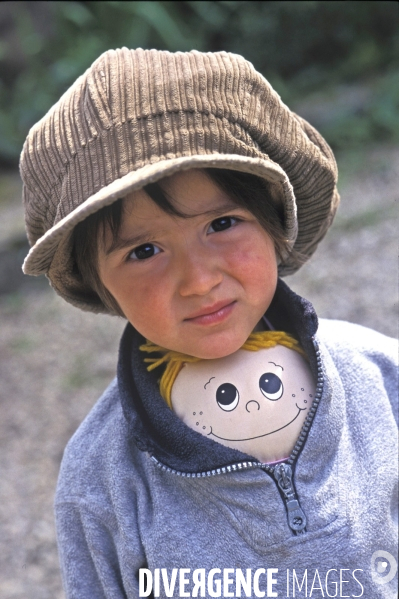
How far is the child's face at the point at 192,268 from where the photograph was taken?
3.68 feet

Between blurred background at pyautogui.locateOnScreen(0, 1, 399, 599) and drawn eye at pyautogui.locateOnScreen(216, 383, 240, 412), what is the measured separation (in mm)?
1237

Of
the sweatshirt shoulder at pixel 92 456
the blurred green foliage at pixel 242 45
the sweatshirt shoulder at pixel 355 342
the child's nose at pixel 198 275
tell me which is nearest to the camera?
the child's nose at pixel 198 275

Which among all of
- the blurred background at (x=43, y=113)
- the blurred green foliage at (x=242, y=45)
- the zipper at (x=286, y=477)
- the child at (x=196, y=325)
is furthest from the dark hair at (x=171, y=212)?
the blurred green foliage at (x=242, y=45)

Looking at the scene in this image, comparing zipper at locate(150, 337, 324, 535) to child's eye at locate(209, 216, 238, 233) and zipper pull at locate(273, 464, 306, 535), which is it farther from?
child's eye at locate(209, 216, 238, 233)

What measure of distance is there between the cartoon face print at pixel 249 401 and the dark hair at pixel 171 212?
0.23 meters

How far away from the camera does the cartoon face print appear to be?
1.21m

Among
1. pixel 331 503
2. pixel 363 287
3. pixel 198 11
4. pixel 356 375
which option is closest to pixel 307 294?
pixel 363 287

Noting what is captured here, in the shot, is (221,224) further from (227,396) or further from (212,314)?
(227,396)

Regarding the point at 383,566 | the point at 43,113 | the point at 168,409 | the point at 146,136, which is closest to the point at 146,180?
the point at 146,136

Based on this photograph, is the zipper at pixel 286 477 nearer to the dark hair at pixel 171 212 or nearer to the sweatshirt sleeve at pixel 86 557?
the sweatshirt sleeve at pixel 86 557

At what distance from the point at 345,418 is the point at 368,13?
14.6ft

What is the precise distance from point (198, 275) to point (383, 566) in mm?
659

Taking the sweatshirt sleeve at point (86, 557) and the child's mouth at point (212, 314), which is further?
the sweatshirt sleeve at point (86, 557)

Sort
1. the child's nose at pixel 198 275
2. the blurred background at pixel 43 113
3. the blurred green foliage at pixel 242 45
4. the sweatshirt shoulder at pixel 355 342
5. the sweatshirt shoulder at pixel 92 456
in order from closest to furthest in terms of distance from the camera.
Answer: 1. the child's nose at pixel 198 275
2. the sweatshirt shoulder at pixel 92 456
3. the sweatshirt shoulder at pixel 355 342
4. the blurred background at pixel 43 113
5. the blurred green foliage at pixel 242 45
